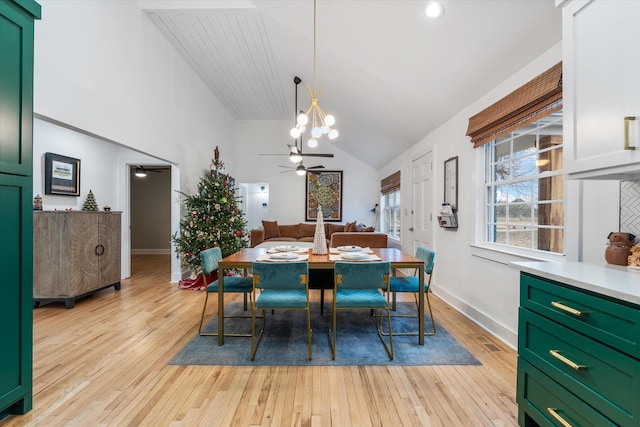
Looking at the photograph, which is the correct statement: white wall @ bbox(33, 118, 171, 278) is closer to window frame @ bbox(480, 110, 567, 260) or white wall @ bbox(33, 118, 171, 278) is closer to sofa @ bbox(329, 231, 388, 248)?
sofa @ bbox(329, 231, 388, 248)

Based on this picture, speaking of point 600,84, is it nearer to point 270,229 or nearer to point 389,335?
point 389,335

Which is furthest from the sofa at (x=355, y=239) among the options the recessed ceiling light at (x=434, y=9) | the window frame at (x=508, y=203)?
the recessed ceiling light at (x=434, y=9)

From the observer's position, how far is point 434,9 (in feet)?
7.14

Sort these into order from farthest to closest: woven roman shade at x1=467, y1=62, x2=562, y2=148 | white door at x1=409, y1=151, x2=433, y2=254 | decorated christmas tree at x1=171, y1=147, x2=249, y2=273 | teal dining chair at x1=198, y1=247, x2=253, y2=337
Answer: decorated christmas tree at x1=171, y1=147, x2=249, y2=273
white door at x1=409, y1=151, x2=433, y2=254
teal dining chair at x1=198, y1=247, x2=253, y2=337
woven roman shade at x1=467, y1=62, x2=562, y2=148

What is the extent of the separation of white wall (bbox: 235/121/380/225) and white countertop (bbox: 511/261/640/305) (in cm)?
660

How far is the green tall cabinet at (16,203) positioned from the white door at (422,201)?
13.4 feet

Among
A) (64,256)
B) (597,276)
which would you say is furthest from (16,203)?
(597,276)

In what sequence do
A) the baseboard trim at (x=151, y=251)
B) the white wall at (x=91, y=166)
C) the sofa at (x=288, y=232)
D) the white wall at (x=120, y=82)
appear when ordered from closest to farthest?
the white wall at (x=120, y=82)
the white wall at (x=91, y=166)
the sofa at (x=288, y=232)
the baseboard trim at (x=151, y=251)

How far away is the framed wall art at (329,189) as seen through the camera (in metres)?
8.10

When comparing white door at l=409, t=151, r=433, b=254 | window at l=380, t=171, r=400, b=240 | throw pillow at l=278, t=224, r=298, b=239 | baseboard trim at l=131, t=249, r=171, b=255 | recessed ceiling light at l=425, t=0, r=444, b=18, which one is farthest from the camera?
baseboard trim at l=131, t=249, r=171, b=255

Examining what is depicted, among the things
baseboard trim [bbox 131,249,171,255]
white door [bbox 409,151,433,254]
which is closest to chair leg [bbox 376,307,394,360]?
white door [bbox 409,151,433,254]

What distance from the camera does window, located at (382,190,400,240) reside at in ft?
20.9

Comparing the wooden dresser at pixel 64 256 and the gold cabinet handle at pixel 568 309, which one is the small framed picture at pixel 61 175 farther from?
the gold cabinet handle at pixel 568 309

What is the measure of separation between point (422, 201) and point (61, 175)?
5090mm
